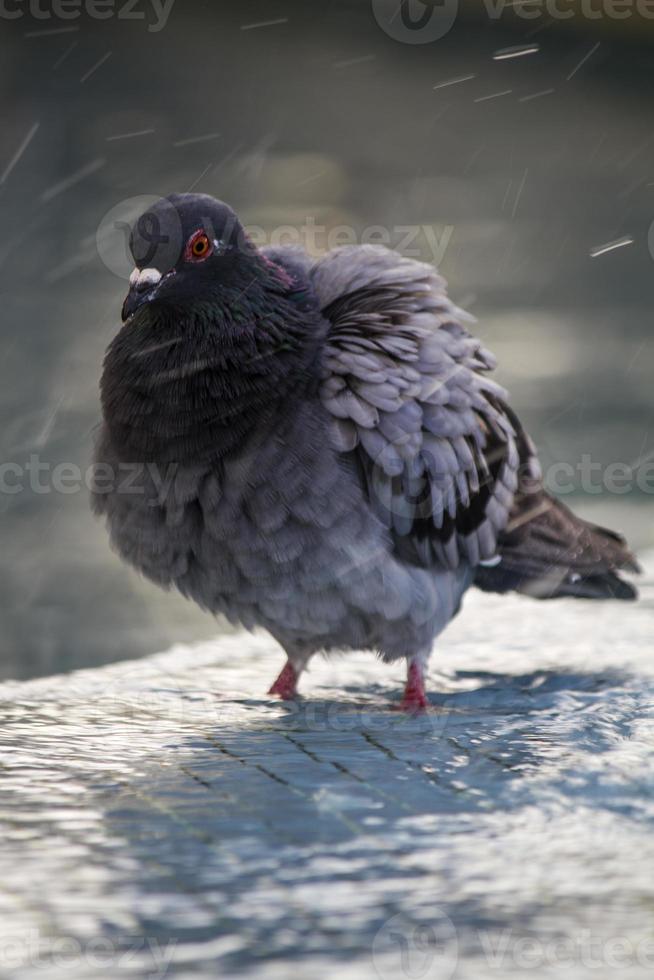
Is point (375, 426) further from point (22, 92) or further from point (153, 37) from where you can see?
point (153, 37)

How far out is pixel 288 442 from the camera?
4.12m

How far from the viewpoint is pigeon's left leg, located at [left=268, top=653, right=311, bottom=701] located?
4.55 m

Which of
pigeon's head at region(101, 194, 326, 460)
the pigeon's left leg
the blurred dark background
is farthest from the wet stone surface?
the blurred dark background

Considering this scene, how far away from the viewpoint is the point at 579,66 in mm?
18500

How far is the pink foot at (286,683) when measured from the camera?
4.52 m

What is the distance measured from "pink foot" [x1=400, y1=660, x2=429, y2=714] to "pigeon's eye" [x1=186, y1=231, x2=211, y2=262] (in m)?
1.34
